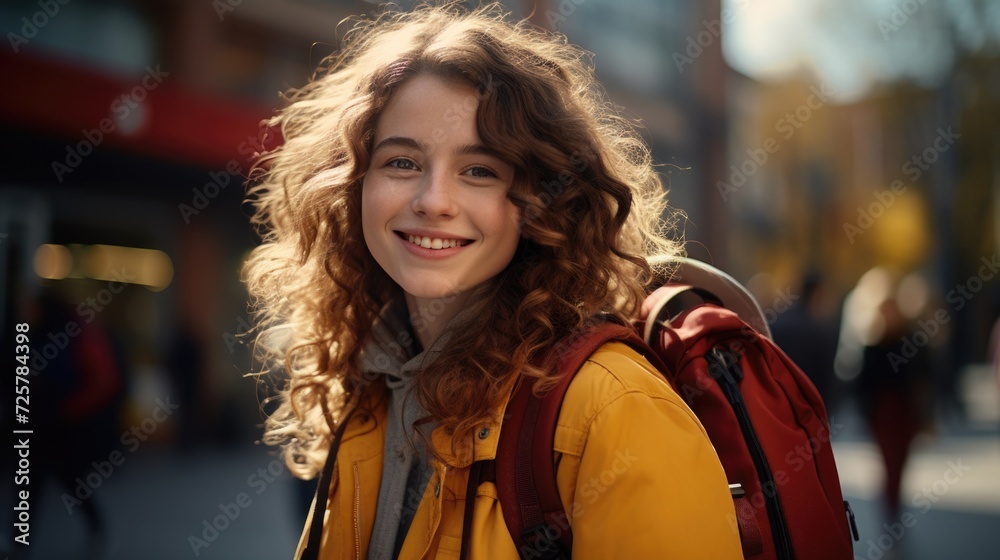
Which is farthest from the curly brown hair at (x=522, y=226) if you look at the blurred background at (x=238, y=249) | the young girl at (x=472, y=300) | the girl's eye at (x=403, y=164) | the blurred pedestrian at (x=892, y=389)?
the blurred pedestrian at (x=892, y=389)

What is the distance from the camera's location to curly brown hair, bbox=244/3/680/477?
5.76 ft

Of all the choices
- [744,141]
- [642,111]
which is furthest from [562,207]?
[744,141]

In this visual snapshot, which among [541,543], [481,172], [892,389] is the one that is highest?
[481,172]

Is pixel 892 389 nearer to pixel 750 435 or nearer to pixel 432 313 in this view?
pixel 750 435

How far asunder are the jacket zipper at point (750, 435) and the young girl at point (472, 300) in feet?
0.60

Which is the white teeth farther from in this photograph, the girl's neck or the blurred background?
the blurred background

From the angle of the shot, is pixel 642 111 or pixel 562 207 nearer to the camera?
pixel 562 207

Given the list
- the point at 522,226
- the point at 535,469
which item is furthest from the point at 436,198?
the point at 535,469

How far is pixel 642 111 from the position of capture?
18141mm

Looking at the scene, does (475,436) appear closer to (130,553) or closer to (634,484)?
(634,484)

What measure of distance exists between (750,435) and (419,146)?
3.16ft

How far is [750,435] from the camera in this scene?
1.61 metres

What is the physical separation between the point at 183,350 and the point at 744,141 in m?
20.8

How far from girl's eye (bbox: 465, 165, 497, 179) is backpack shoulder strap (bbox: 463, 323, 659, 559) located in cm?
46
